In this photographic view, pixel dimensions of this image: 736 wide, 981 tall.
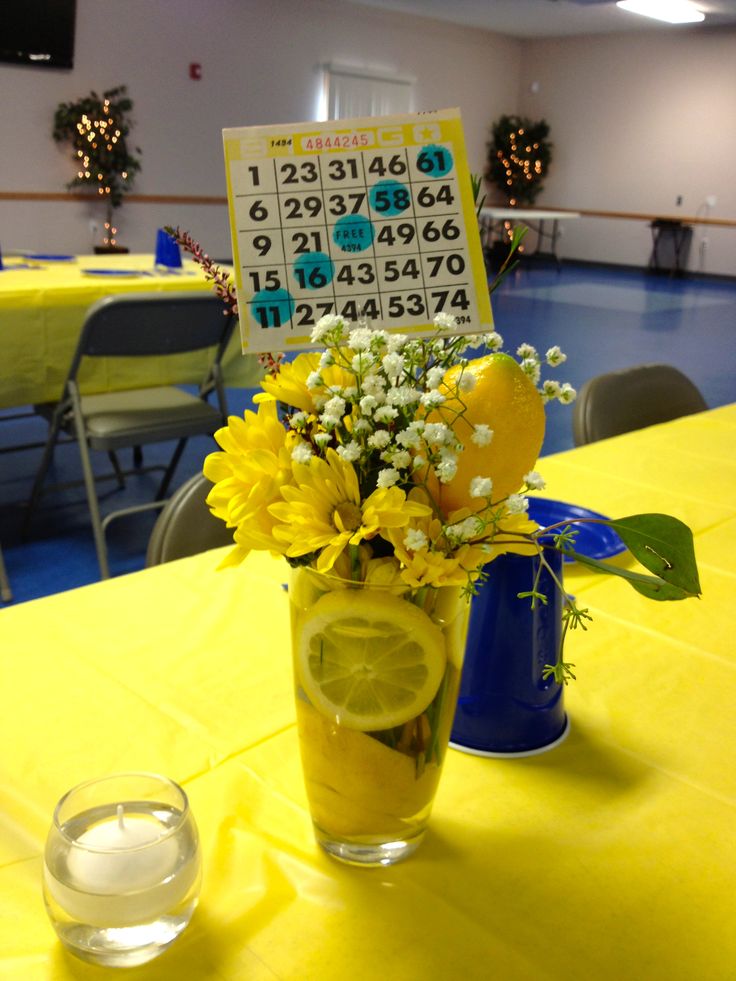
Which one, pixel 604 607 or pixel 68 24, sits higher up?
pixel 68 24

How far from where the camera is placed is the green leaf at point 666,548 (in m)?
0.51

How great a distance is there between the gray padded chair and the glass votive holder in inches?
77.6

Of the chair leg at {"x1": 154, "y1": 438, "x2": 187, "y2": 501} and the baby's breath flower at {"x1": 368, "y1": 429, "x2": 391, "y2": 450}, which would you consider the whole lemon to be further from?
the chair leg at {"x1": 154, "y1": 438, "x2": 187, "y2": 501}

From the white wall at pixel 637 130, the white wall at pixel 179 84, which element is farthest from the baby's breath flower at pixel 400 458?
the white wall at pixel 637 130

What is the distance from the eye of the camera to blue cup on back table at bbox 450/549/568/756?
728mm

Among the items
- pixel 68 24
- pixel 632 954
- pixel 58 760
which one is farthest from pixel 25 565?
pixel 68 24

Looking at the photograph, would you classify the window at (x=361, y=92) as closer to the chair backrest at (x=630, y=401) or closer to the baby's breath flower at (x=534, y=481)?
the chair backrest at (x=630, y=401)

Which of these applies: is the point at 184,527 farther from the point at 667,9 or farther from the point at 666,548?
the point at 667,9

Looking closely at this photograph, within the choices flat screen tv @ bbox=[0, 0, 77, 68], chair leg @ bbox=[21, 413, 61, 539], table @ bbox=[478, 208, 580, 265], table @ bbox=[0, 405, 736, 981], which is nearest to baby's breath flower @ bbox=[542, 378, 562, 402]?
table @ bbox=[0, 405, 736, 981]

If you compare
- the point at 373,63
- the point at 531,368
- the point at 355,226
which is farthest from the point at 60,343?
the point at 373,63

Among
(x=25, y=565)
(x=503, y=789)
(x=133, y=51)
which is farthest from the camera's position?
(x=133, y=51)

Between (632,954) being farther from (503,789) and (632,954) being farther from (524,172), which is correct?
(524,172)

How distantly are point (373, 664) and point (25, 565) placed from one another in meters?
2.40

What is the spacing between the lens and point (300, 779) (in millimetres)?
719
